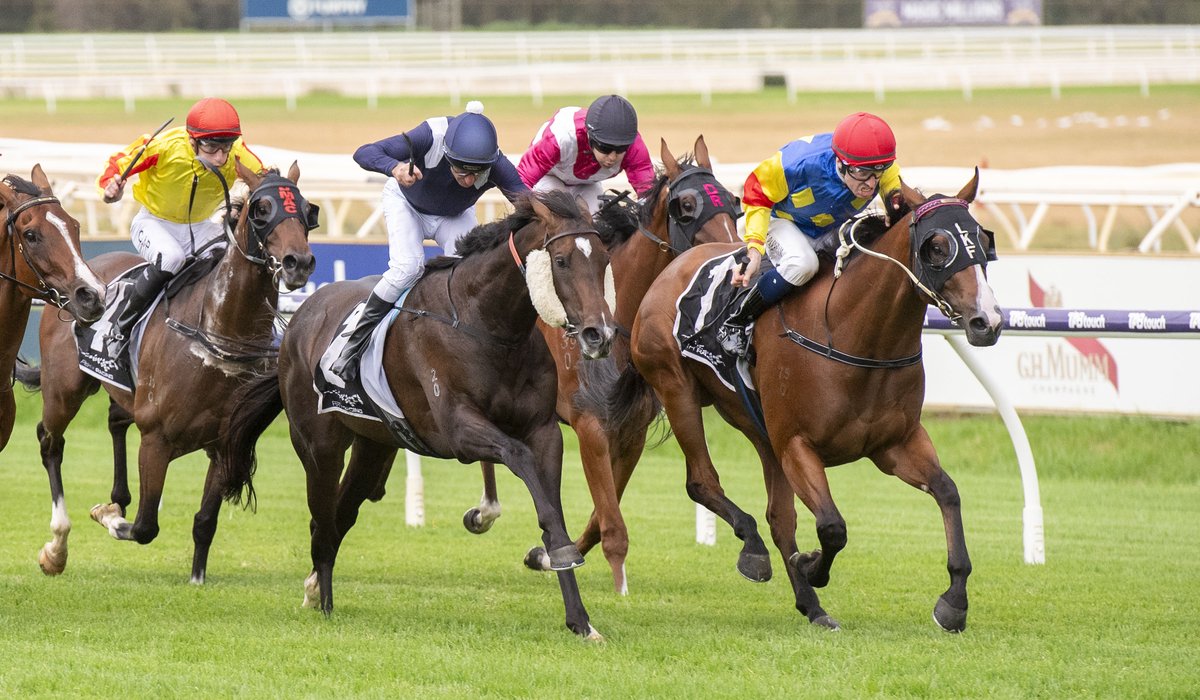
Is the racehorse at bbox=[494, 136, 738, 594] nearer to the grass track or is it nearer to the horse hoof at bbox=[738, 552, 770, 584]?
the grass track

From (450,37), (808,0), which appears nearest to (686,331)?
(450,37)

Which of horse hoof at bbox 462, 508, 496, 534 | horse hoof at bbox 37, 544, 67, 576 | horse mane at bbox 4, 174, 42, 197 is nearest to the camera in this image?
horse mane at bbox 4, 174, 42, 197

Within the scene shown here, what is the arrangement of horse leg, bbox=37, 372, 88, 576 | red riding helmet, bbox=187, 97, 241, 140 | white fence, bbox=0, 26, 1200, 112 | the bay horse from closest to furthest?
1. the bay horse
2. red riding helmet, bbox=187, 97, 241, 140
3. horse leg, bbox=37, 372, 88, 576
4. white fence, bbox=0, 26, 1200, 112

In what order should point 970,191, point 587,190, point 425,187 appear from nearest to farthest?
Result: point 970,191 → point 425,187 → point 587,190

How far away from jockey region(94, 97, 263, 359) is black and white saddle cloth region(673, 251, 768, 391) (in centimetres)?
212

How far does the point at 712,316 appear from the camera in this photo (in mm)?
6223

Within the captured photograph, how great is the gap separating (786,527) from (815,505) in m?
0.70

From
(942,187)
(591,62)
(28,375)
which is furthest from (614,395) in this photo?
(591,62)

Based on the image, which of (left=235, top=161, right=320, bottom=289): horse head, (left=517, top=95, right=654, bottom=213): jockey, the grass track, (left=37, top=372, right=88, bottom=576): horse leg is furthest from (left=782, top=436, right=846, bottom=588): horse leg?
(left=37, top=372, right=88, bottom=576): horse leg

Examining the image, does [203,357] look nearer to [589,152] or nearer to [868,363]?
[589,152]

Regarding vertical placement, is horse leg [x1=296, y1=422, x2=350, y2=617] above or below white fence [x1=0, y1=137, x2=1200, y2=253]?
above

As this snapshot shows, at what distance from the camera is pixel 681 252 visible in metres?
6.94

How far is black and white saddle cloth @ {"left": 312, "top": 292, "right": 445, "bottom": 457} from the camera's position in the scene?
589 cm

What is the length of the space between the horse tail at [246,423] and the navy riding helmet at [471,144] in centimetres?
147
